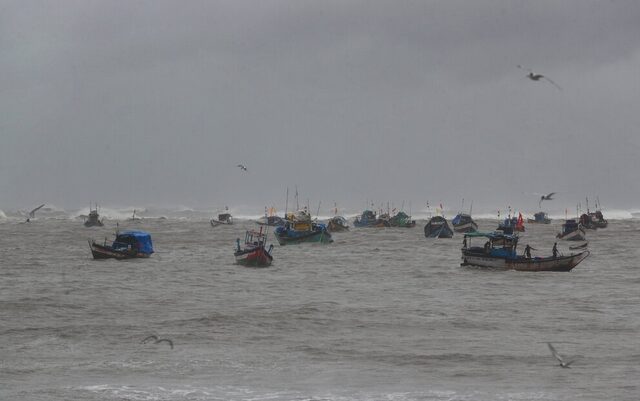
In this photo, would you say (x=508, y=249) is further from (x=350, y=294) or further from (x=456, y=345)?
(x=456, y=345)

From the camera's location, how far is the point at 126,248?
6406 cm

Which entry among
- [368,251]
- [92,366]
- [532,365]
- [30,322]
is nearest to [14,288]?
[30,322]

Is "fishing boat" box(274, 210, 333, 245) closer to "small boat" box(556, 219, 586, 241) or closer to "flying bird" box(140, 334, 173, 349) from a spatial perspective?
"small boat" box(556, 219, 586, 241)

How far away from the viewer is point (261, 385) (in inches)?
875

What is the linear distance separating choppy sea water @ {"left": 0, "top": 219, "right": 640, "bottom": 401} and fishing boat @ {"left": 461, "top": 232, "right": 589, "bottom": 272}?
4.12ft

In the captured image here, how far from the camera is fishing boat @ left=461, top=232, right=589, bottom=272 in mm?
52969

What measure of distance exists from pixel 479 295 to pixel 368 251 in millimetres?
35874

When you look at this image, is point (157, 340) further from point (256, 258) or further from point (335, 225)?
point (335, 225)

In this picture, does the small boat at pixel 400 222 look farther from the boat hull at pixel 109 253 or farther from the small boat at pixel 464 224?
the boat hull at pixel 109 253

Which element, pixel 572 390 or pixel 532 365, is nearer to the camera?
pixel 572 390

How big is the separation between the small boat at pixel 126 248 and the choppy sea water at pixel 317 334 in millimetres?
7435

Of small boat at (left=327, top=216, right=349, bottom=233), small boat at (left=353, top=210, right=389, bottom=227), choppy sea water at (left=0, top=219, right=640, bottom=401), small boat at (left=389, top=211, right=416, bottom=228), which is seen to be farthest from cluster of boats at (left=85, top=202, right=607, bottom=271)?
small boat at (left=389, top=211, right=416, bottom=228)

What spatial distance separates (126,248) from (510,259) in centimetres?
2846

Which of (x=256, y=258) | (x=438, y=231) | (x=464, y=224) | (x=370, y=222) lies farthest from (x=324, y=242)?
(x=370, y=222)
